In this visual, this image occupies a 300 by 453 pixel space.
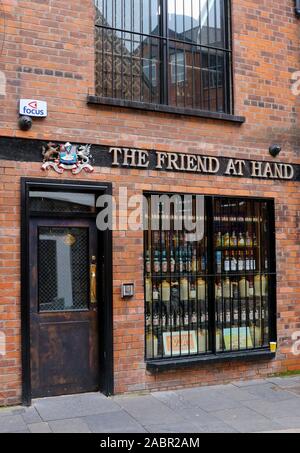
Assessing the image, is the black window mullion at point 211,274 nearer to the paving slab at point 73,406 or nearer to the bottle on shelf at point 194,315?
the bottle on shelf at point 194,315

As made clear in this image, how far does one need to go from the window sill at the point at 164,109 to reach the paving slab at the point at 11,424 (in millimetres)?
3764

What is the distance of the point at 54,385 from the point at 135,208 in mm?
2389

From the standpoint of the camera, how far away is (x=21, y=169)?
6191 mm

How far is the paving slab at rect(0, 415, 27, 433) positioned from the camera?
5348 millimetres

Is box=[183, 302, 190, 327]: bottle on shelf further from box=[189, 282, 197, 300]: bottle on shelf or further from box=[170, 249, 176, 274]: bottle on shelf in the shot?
box=[170, 249, 176, 274]: bottle on shelf

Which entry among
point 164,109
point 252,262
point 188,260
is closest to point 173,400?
point 188,260

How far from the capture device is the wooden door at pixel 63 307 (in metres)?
6.32

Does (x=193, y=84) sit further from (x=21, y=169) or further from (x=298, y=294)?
(x=298, y=294)

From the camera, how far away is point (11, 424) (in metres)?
5.49

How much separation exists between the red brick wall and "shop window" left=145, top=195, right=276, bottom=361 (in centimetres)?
21

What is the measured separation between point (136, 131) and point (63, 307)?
2425mm

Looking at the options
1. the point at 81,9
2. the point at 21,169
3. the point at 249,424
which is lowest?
the point at 249,424
